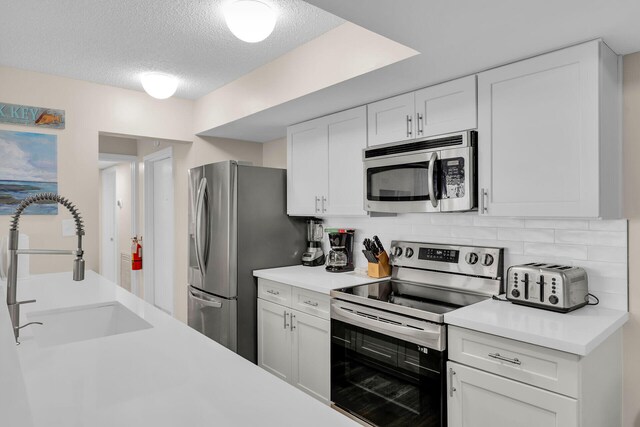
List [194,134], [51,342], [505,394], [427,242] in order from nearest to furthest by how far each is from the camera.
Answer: [505,394] < [51,342] < [427,242] < [194,134]

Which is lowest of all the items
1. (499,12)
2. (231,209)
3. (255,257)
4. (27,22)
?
(255,257)

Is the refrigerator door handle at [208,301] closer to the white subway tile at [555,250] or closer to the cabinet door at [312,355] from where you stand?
the cabinet door at [312,355]

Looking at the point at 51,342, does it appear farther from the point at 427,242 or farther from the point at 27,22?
the point at 427,242

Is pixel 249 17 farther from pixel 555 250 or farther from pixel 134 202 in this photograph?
pixel 134 202

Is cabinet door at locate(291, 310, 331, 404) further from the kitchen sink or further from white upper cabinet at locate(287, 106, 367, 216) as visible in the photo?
the kitchen sink

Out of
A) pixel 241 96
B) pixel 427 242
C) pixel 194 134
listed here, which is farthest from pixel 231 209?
pixel 427 242

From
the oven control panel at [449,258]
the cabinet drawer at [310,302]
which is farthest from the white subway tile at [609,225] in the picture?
the cabinet drawer at [310,302]

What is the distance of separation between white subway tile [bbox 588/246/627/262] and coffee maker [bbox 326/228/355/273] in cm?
160

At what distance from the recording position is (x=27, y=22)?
2307 mm

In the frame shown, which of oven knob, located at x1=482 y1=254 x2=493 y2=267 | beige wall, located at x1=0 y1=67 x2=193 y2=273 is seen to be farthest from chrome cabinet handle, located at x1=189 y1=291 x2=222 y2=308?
oven knob, located at x1=482 y1=254 x2=493 y2=267

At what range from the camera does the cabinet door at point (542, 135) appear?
1.72 m

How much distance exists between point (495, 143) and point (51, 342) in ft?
7.53

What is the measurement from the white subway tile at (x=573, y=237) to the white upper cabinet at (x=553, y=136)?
197 mm

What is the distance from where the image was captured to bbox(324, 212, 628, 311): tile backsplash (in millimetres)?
1891
